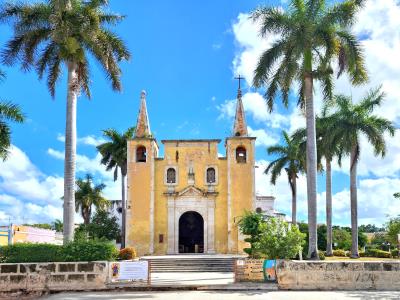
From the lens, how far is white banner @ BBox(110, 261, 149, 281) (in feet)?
52.7

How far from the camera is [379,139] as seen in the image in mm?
32344

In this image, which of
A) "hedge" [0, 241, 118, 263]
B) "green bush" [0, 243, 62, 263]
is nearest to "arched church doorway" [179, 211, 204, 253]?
"hedge" [0, 241, 118, 263]

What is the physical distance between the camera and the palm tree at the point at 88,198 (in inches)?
1909

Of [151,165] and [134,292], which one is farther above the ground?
[151,165]

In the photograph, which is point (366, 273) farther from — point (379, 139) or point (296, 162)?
point (296, 162)

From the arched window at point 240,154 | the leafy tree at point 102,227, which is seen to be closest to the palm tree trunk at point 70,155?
the arched window at point 240,154

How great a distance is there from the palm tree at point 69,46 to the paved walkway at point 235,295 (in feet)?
15.1

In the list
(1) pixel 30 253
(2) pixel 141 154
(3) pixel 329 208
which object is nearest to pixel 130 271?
(1) pixel 30 253

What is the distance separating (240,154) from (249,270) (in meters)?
20.0

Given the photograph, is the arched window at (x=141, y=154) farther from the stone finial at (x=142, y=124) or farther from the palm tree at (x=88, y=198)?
the palm tree at (x=88, y=198)

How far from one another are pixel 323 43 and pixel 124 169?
24490 mm

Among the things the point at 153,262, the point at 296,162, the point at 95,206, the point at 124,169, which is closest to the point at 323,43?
the point at 153,262

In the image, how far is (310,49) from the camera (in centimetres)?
2203

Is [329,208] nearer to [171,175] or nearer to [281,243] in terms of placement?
[171,175]
